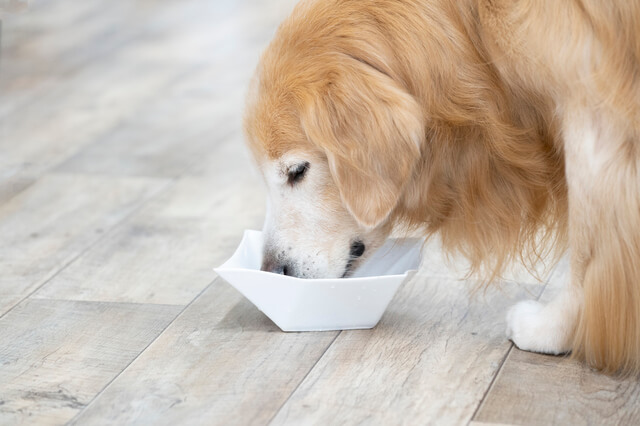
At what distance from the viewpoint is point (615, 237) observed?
5.57ft

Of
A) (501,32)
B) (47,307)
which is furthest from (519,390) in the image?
(47,307)

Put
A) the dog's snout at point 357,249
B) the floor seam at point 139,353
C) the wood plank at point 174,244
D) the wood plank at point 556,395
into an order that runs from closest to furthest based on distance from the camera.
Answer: the wood plank at point 556,395
the floor seam at point 139,353
the dog's snout at point 357,249
the wood plank at point 174,244

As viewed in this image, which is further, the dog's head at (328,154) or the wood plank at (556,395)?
the dog's head at (328,154)

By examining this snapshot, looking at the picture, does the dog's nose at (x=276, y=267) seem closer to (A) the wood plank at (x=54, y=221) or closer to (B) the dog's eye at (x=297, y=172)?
(B) the dog's eye at (x=297, y=172)

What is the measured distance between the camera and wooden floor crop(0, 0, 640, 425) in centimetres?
Answer: 171

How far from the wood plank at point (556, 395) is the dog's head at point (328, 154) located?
388 millimetres

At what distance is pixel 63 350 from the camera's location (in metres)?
1.96

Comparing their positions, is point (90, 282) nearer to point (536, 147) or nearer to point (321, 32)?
point (321, 32)

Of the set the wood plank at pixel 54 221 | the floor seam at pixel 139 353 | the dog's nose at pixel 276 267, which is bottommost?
the floor seam at pixel 139 353

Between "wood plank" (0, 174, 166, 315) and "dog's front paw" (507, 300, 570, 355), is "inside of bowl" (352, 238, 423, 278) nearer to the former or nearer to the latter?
"dog's front paw" (507, 300, 570, 355)

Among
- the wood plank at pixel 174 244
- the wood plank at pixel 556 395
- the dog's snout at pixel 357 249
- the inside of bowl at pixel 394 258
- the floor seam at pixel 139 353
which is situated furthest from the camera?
the wood plank at pixel 174 244

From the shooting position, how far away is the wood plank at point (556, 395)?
1.62m

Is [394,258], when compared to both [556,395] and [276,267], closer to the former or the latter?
[276,267]

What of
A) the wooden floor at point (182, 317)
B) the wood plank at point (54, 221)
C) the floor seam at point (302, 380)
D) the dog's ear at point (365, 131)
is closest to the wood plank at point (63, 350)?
the wooden floor at point (182, 317)
